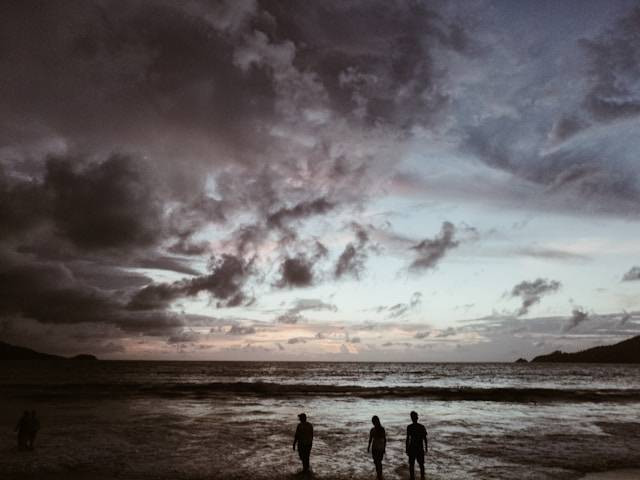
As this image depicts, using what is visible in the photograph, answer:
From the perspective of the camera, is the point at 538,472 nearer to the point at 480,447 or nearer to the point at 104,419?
the point at 480,447

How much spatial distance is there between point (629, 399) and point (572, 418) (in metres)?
23.0

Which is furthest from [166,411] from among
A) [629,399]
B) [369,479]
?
[629,399]

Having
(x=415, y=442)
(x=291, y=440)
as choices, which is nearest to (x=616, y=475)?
(x=415, y=442)

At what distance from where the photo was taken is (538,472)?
52.9 feet

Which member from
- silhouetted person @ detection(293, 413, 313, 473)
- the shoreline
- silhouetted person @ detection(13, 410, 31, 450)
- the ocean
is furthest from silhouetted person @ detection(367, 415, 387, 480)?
silhouetted person @ detection(13, 410, 31, 450)

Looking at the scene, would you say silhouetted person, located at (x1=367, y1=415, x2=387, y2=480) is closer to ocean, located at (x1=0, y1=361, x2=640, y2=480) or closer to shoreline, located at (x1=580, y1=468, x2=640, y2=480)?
ocean, located at (x1=0, y1=361, x2=640, y2=480)

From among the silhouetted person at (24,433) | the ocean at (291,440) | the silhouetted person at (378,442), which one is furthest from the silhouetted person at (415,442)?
the silhouetted person at (24,433)

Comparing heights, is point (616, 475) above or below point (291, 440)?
above

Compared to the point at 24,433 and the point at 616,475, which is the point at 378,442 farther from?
the point at 24,433

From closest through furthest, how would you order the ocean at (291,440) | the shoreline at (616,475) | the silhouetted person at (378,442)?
the silhouetted person at (378,442), the shoreline at (616,475), the ocean at (291,440)

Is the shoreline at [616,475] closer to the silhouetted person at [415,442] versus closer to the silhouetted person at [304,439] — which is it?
the silhouetted person at [415,442]

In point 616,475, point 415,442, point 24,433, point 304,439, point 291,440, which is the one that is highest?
point 415,442

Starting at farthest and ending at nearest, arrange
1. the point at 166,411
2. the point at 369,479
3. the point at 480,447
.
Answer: the point at 166,411, the point at 480,447, the point at 369,479

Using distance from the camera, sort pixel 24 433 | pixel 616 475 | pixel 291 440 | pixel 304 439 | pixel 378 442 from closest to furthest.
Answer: pixel 378 442 → pixel 304 439 → pixel 616 475 → pixel 24 433 → pixel 291 440
